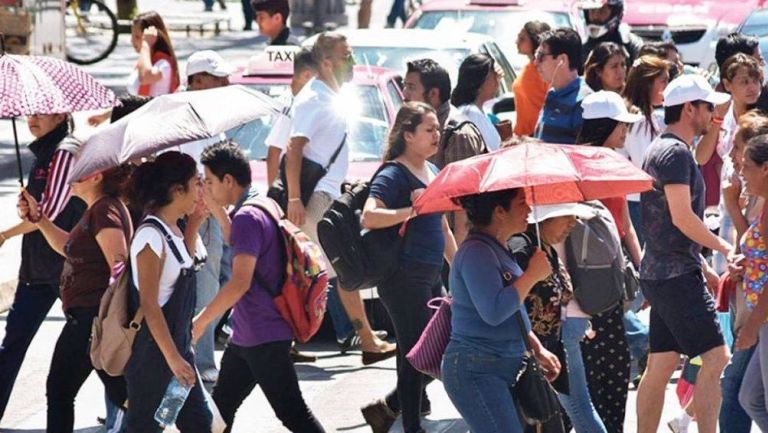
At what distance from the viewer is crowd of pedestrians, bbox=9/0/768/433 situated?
22.9 ft

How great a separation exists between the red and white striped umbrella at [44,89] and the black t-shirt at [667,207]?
2.46 metres

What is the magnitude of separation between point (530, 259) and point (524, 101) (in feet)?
21.6

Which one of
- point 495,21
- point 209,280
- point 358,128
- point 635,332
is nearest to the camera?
point 635,332

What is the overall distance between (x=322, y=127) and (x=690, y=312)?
3.13 metres

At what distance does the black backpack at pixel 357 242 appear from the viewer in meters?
8.70

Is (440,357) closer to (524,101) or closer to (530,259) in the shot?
(530,259)

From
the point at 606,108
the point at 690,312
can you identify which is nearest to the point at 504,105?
the point at 606,108

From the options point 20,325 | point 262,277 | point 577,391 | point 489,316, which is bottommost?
point 20,325

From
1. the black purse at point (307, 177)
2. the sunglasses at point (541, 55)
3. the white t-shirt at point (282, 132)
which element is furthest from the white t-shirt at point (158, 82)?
the sunglasses at point (541, 55)

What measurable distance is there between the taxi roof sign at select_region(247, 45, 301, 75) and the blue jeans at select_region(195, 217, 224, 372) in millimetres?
2480

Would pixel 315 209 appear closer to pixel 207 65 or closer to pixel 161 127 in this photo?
pixel 207 65

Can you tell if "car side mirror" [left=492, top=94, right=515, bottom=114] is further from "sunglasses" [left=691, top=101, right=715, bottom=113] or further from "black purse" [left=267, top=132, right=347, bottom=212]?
"sunglasses" [left=691, top=101, right=715, bottom=113]

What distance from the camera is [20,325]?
29.6 ft

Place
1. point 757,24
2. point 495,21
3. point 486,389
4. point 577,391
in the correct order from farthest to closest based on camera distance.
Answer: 1. point 495,21
2. point 757,24
3. point 577,391
4. point 486,389
